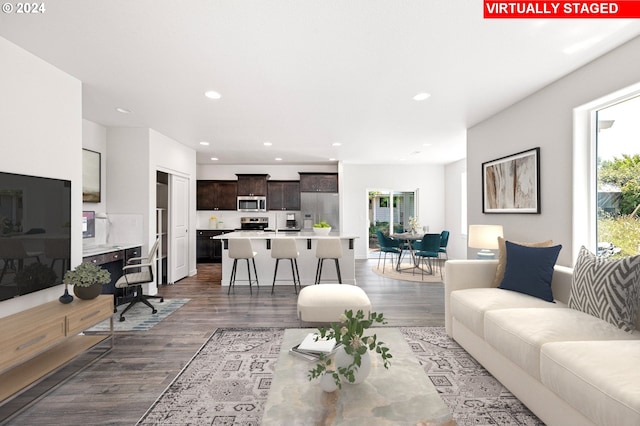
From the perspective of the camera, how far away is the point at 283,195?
843 centimetres

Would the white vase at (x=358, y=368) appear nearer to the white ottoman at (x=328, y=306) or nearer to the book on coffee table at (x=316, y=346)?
the book on coffee table at (x=316, y=346)

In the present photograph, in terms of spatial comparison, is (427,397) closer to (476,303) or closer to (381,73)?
(476,303)

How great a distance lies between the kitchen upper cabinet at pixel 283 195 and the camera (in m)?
8.41

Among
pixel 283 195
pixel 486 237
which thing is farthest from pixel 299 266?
pixel 283 195

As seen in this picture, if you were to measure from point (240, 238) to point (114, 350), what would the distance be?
240 centimetres

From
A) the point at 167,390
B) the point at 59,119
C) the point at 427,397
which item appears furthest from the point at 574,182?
the point at 59,119

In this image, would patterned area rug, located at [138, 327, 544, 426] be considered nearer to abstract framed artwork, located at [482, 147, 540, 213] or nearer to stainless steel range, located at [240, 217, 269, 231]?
abstract framed artwork, located at [482, 147, 540, 213]

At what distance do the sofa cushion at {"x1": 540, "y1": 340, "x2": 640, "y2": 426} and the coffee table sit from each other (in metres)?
0.66

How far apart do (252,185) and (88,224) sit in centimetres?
433

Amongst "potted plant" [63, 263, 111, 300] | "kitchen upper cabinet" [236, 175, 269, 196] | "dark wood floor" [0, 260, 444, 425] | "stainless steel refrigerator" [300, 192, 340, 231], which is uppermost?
"kitchen upper cabinet" [236, 175, 269, 196]

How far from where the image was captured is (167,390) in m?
2.24

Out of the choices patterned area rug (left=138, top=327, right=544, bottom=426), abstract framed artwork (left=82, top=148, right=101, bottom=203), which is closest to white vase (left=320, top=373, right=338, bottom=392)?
patterned area rug (left=138, top=327, right=544, bottom=426)

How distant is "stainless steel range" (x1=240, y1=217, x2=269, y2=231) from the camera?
27.9ft

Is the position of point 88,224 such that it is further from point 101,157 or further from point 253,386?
point 253,386
